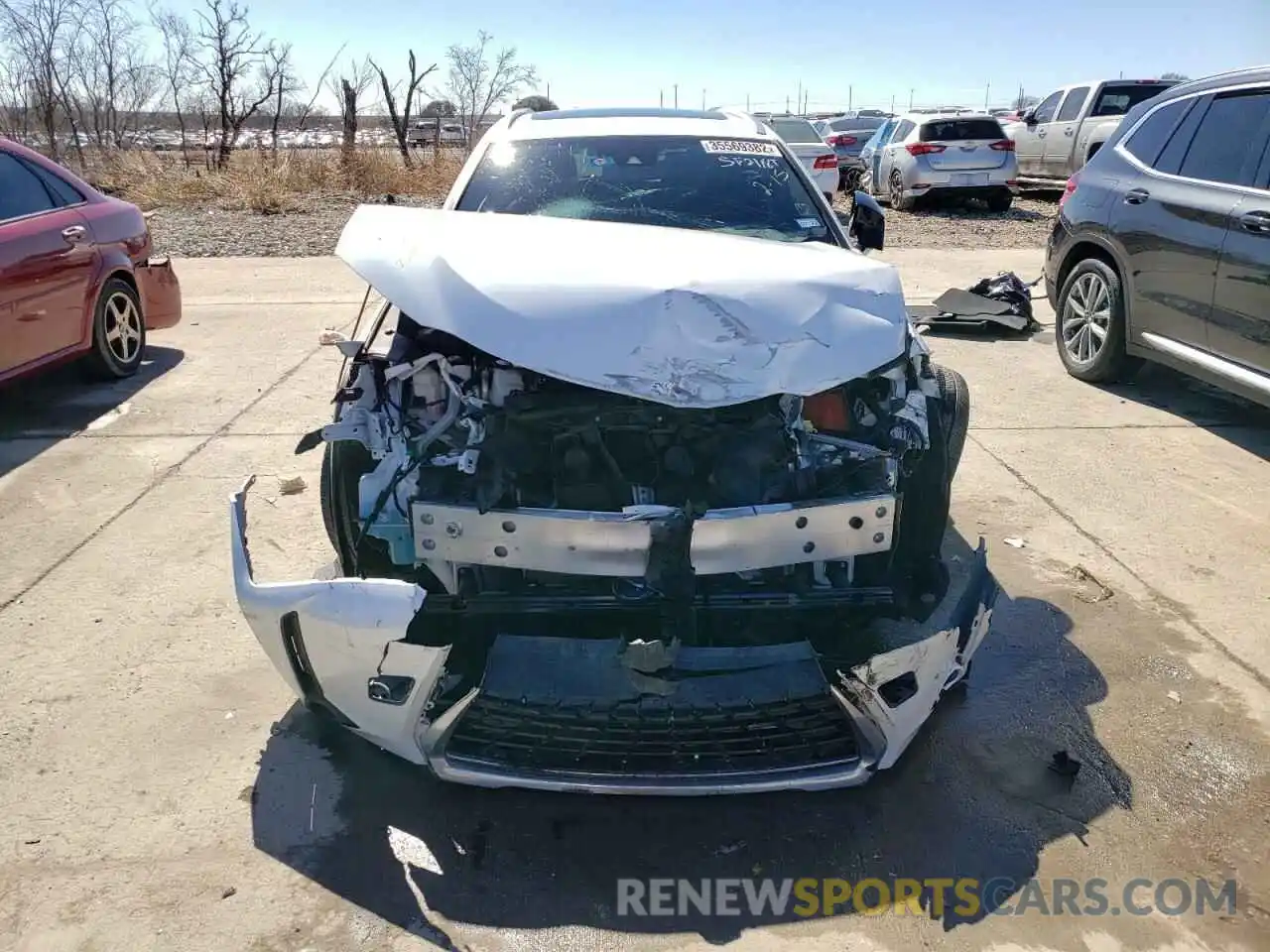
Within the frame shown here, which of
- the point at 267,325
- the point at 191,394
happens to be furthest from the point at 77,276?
the point at 267,325

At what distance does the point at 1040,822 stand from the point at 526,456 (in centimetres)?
168

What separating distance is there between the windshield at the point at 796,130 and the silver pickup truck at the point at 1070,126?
350 centimetres

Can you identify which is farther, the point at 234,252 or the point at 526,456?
the point at 234,252

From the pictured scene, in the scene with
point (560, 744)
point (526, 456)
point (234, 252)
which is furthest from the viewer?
point (234, 252)

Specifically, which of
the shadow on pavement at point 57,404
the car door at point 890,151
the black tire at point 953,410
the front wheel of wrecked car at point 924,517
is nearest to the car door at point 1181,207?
the black tire at point 953,410

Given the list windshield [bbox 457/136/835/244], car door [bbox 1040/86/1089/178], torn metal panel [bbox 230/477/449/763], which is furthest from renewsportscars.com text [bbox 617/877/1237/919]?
car door [bbox 1040/86/1089/178]

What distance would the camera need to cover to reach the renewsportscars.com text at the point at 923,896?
2.30 metres

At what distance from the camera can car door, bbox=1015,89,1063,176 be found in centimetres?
1570

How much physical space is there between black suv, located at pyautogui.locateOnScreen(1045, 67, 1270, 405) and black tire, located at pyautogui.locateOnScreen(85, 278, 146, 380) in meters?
6.48

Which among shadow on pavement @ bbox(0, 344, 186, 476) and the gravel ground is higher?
the gravel ground

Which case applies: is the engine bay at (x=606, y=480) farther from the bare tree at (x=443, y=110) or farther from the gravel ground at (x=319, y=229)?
the bare tree at (x=443, y=110)

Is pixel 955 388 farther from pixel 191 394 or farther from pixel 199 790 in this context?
pixel 191 394

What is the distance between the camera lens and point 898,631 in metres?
3.31

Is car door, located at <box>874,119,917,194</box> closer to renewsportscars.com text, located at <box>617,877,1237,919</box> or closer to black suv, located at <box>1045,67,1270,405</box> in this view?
black suv, located at <box>1045,67,1270,405</box>
